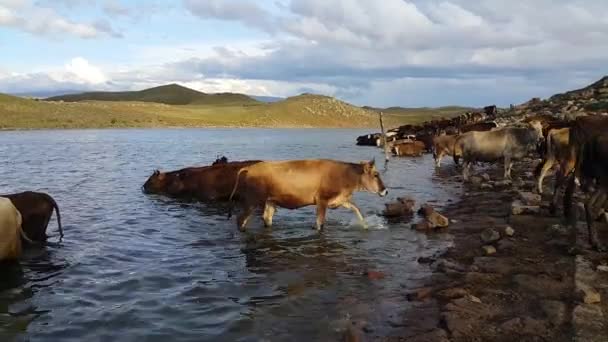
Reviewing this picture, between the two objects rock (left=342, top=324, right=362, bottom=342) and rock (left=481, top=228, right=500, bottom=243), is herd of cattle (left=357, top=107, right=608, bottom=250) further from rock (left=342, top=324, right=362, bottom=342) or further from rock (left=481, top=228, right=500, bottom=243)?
rock (left=342, top=324, right=362, bottom=342)

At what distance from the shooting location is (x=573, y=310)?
6.70 meters

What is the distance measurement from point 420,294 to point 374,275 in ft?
4.37

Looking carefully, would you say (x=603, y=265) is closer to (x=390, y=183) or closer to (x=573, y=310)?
(x=573, y=310)

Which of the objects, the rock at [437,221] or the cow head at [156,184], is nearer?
the rock at [437,221]

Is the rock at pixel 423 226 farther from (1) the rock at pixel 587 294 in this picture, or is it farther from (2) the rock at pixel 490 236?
(1) the rock at pixel 587 294

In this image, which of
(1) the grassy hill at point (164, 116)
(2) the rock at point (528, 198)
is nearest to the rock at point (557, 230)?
(2) the rock at point (528, 198)

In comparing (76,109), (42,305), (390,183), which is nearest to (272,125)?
(76,109)

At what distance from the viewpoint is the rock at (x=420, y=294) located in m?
8.18

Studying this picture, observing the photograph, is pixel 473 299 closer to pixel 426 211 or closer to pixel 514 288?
pixel 514 288

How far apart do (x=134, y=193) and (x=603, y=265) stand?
16334 millimetres

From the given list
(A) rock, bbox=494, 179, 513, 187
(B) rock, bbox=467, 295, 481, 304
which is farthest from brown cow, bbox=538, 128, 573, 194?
(B) rock, bbox=467, 295, 481, 304

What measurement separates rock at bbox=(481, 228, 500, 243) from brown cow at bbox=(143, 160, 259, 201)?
908 cm

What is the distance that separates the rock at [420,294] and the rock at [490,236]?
9.94ft

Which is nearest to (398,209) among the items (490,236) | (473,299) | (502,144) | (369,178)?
(369,178)
